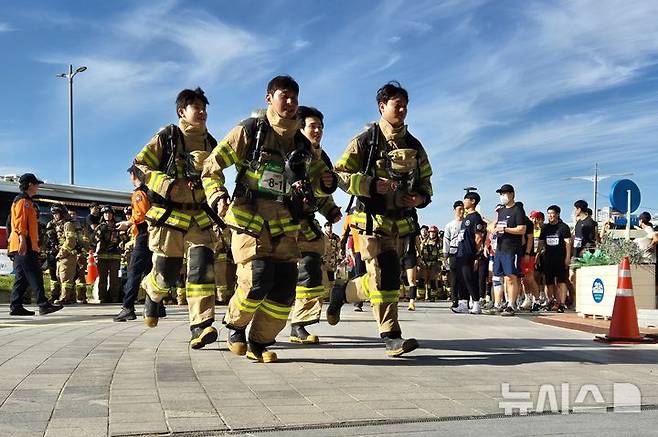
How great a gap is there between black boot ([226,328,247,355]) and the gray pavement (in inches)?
3.4

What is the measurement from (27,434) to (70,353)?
265 cm

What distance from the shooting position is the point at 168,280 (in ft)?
21.0

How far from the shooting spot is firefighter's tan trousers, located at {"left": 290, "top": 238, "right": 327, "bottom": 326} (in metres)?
6.82

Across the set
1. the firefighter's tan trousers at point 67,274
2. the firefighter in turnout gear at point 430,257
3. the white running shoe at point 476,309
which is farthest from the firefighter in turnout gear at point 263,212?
the firefighter in turnout gear at point 430,257

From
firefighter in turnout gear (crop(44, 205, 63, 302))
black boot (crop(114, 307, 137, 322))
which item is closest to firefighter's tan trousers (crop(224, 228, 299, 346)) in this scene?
black boot (crop(114, 307, 137, 322))

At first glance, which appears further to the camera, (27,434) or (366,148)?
(366,148)

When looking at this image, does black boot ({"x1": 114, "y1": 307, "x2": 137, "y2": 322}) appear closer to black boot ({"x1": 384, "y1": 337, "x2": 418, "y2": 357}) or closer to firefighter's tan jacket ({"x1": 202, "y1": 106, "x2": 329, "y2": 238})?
firefighter's tan jacket ({"x1": 202, "y1": 106, "x2": 329, "y2": 238})

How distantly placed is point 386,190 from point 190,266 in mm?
1819

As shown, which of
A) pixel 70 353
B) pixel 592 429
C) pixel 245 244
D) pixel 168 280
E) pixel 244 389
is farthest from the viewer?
pixel 168 280

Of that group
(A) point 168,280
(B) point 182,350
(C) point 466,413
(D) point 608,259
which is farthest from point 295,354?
(D) point 608,259

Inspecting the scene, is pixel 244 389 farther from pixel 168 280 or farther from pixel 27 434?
pixel 168 280

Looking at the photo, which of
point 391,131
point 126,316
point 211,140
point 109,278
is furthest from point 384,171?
point 109,278

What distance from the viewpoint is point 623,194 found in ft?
47.7

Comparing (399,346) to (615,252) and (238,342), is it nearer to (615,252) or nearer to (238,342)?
(238,342)
